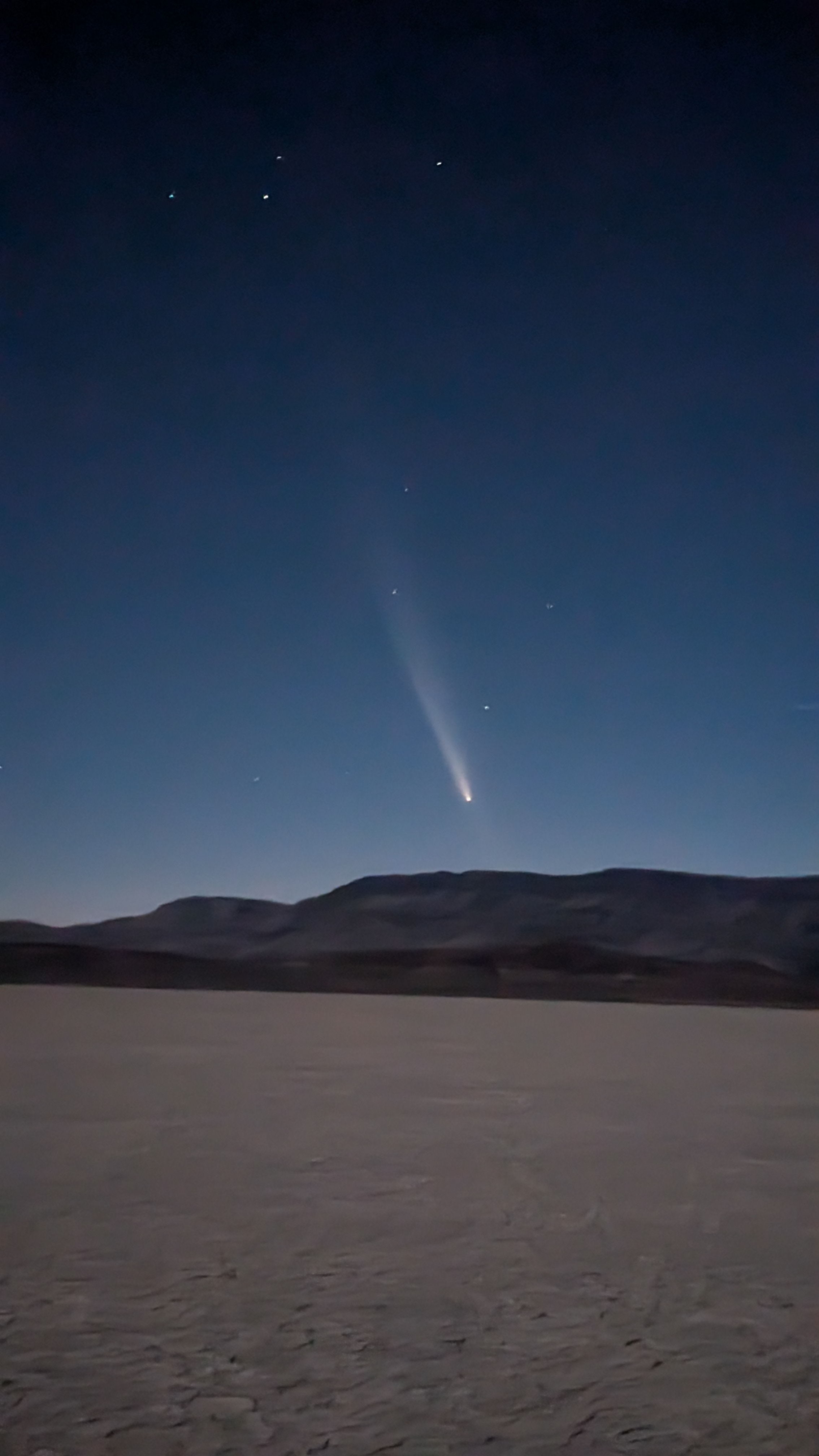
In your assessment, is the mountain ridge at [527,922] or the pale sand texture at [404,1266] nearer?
the pale sand texture at [404,1266]

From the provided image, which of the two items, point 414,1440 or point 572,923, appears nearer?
point 414,1440

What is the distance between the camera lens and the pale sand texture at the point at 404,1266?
12.4ft

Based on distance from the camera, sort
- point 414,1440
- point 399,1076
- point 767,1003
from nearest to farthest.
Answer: point 414,1440 < point 399,1076 < point 767,1003

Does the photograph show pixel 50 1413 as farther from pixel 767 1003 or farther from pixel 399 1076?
Answer: pixel 767 1003

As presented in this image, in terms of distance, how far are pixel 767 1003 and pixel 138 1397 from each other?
120ft

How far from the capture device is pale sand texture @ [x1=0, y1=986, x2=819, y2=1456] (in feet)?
12.4

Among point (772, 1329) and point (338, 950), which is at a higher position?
point (338, 950)

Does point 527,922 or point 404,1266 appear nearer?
point 404,1266

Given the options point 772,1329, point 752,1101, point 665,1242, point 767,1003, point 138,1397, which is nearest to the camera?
point 138,1397

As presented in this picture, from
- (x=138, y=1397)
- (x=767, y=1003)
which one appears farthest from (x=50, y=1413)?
(x=767, y=1003)

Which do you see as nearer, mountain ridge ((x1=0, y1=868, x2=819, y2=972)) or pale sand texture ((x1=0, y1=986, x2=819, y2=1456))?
pale sand texture ((x1=0, y1=986, x2=819, y2=1456))

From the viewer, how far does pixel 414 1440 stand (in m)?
3.57

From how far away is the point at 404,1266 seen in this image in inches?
220

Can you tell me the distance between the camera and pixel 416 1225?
6379 millimetres
